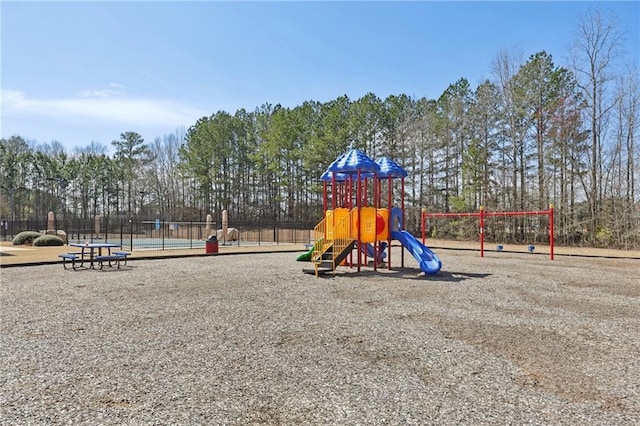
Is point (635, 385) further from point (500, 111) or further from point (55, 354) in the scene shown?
point (500, 111)

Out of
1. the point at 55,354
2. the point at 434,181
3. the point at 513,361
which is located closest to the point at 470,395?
the point at 513,361

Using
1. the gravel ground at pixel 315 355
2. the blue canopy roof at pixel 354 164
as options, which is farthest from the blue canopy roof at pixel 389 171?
the gravel ground at pixel 315 355

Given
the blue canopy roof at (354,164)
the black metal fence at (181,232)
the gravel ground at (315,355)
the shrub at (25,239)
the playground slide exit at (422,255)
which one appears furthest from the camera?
the black metal fence at (181,232)

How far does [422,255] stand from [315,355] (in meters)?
8.79

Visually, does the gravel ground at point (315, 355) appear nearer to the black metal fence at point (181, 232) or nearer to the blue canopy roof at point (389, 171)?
the blue canopy roof at point (389, 171)

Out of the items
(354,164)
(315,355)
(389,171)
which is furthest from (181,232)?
(315,355)

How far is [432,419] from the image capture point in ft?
11.0

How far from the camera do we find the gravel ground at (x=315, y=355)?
139 inches

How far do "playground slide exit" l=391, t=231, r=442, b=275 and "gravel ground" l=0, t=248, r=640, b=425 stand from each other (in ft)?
8.66

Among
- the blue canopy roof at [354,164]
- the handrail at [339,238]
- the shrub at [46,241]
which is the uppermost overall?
the blue canopy roof at [354,164]

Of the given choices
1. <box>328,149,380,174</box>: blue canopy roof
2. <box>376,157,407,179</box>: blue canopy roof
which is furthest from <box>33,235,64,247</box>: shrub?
<box>376,157,407,179</box>: blue canopy roof

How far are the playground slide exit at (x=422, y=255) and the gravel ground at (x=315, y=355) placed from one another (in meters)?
2.64

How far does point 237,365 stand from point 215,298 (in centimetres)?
427

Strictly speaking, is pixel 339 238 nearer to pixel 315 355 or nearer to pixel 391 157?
pixel 315 355
